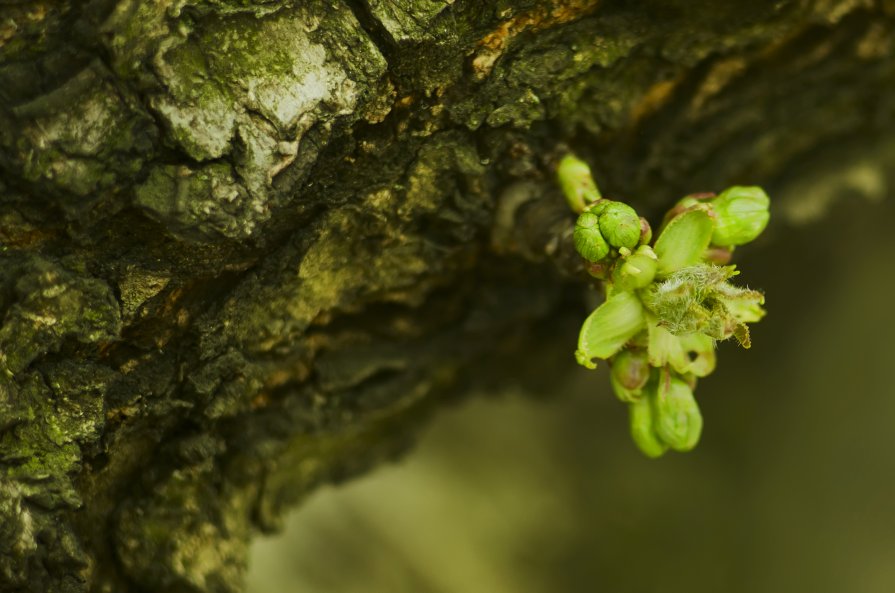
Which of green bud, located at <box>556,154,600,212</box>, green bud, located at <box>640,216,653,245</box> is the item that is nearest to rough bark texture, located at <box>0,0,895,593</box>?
green bud, located at <box>556,154,600,212</box>

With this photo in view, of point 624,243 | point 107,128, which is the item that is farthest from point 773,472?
point 107,128

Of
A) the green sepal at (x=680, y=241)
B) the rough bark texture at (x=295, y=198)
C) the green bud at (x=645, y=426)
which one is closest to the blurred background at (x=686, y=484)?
the rough bark texture at (x=295, y=198)

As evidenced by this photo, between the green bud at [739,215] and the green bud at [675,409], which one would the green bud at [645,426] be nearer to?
the green bud at [675,409]

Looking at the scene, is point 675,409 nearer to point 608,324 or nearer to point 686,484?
point 608,324

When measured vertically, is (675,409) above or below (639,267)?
below

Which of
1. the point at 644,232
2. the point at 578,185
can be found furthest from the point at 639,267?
the point at 578,185

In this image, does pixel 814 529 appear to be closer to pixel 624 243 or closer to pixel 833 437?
pixel 833 437
